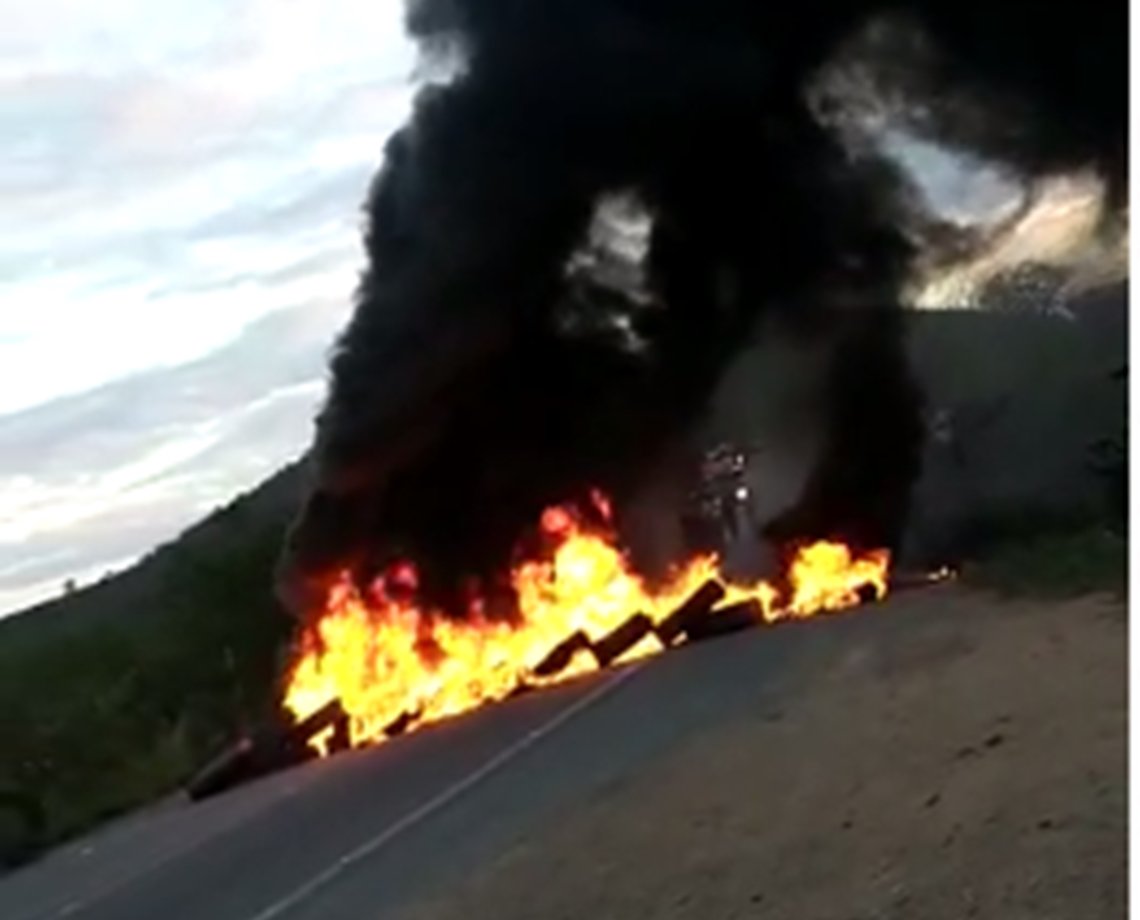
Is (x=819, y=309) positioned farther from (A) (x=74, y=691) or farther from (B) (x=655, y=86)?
(A) (x=74, y=691)

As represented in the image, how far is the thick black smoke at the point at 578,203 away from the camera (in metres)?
25.0

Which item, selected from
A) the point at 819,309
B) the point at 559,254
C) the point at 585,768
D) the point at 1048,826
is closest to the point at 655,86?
the point at 559,254

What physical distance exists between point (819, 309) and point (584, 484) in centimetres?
414

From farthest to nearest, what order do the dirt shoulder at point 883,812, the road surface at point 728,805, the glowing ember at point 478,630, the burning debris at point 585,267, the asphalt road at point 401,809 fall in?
the burning debris at point 585,267
the glowing ember at point 478,630
the asphalt road at point 401,809
the road surface at point 728,805
the dirt shoulder at point 883,812

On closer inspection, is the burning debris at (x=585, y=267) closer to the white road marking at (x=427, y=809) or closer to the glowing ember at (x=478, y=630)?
the glowing ember at (x=478, y=630)

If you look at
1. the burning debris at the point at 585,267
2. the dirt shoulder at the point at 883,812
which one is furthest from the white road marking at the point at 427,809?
the burning debris at the point at 585,267

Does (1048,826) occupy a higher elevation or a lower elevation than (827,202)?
lower

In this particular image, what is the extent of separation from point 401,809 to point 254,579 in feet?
82.9

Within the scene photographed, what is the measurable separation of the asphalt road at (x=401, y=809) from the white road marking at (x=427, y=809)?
22 mm

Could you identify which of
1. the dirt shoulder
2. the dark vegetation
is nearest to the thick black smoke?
the dark vegetation

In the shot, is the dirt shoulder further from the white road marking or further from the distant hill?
the distant hill

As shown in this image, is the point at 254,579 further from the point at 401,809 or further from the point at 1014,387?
the point at 401,809

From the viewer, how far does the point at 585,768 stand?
15.6m

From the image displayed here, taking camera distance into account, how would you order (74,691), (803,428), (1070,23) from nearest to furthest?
(1070,23)
(803,428)
(74,691)
